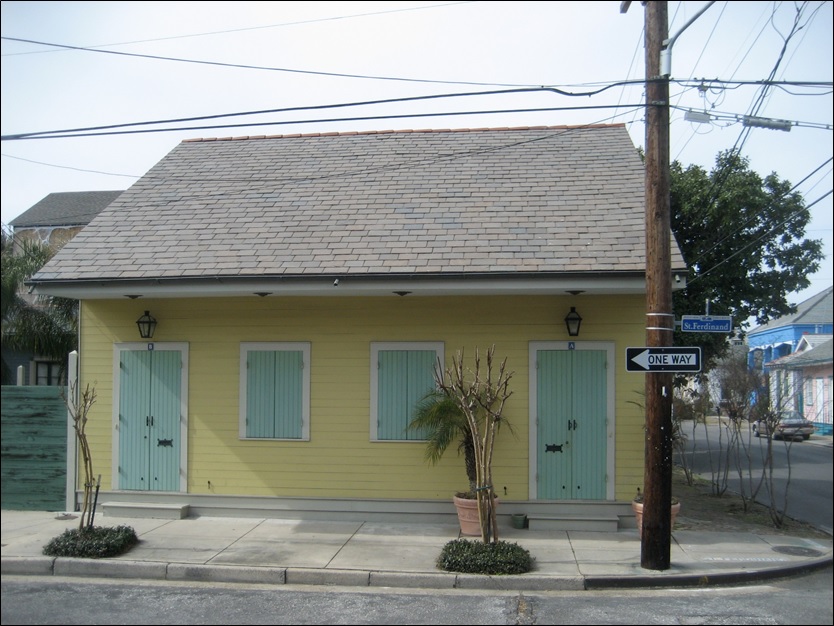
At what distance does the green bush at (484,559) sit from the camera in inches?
330

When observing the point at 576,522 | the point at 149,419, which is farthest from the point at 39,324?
the point at 576,522

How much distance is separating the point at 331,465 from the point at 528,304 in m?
3.89

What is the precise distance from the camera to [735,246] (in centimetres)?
1867

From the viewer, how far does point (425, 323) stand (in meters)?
11.4

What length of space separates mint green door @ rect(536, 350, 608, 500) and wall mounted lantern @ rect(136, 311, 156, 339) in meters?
6.10

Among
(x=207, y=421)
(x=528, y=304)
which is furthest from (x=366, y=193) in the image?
(x=207, y=421)

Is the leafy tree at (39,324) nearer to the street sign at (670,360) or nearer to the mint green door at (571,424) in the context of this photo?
the mint green door at (571,424)

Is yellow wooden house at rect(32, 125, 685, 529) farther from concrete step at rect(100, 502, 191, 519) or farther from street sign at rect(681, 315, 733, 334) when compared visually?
street sign at rect(681, 315, 733, 334)

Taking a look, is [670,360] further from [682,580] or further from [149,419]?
[149,419]

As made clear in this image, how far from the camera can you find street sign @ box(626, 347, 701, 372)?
27.9 ft

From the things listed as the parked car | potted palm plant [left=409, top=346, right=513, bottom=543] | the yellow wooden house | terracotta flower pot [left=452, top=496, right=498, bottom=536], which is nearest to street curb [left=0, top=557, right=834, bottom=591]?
potted palm plant [left=409, top=346, right=513, bottom=543]

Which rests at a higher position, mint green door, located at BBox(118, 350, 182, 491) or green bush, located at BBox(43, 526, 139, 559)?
mint green door, located at BBox(118, 350, 182, 491)

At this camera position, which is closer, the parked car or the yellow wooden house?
the yellow wooden house

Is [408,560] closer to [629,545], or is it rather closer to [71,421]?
[629,545]
